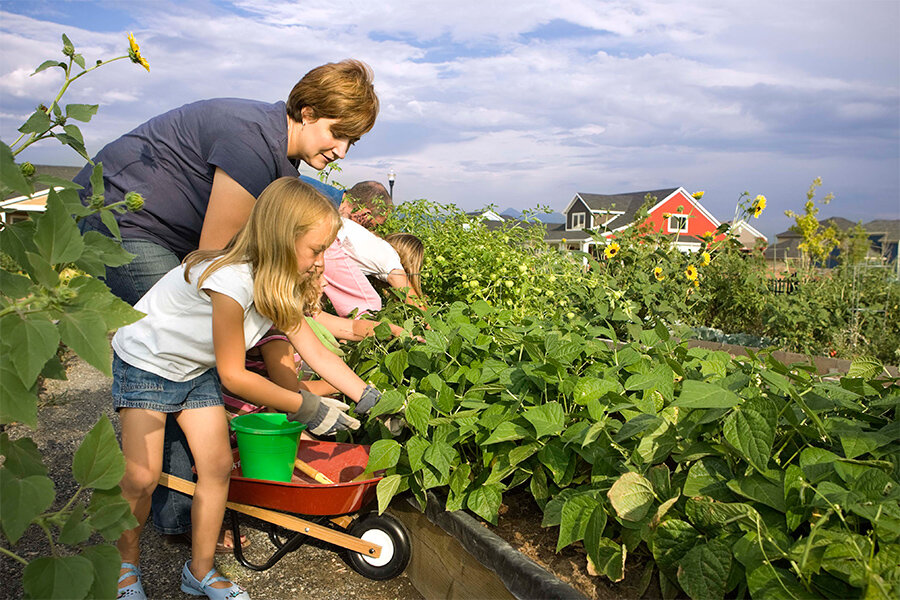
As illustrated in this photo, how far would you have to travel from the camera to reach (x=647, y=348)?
7.31 feet

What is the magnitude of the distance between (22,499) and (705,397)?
118 cm

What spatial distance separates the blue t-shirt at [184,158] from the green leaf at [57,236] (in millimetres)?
1400

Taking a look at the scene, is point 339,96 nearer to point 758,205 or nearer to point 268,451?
point 268,451

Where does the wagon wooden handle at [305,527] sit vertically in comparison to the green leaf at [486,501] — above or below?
below

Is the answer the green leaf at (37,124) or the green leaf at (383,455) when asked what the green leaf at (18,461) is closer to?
the green leaf at (37,124)

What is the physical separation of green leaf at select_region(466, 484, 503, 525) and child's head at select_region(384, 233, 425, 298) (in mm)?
1897

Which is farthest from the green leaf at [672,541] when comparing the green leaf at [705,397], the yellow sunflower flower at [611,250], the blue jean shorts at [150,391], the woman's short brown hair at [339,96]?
the yellow sunflower flower at [611,250]

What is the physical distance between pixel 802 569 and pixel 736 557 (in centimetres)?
12

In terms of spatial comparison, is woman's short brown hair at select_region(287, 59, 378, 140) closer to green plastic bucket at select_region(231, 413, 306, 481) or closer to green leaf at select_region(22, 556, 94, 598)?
green plastic bucket at select_region(231, 413, 306, 481)

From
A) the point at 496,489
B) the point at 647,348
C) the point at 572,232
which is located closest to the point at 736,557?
the point at 496,489

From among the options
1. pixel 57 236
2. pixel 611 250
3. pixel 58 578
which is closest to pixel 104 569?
pixel 58 578

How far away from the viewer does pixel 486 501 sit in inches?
70.2

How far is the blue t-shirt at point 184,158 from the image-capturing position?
2.21 metres

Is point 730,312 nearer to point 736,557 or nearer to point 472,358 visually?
Answer: point 472,358
